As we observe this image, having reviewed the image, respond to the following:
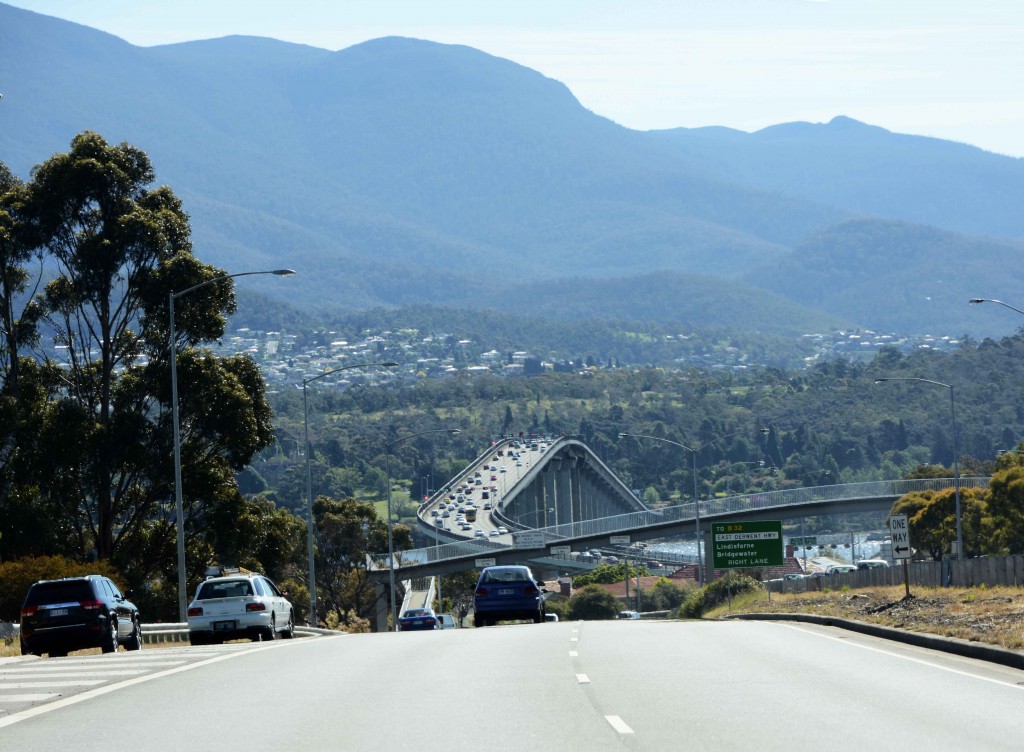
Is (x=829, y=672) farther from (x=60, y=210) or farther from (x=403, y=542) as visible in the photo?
(x=403, y=542)

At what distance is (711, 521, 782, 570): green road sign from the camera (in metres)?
57.4

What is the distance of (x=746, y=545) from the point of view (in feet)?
190

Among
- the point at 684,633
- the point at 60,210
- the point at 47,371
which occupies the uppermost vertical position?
the point at 60,210

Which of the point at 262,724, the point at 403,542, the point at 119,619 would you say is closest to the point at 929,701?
the point at 262,724

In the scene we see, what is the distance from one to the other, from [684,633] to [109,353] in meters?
32.3

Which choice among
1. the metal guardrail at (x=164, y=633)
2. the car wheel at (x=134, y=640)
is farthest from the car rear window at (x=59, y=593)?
the metal guardrail at (x=164, y=633)

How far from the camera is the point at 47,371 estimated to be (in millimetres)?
57219

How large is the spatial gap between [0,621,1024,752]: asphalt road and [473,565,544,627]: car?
1781 cm

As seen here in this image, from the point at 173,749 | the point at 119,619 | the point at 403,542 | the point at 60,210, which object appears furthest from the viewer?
the point at 403,542

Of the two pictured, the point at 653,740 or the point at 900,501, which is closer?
the point at 653,740

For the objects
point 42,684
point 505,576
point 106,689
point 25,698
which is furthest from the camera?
point 505,576

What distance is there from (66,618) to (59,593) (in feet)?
2.08

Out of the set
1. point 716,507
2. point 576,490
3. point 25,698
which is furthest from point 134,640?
point 576,490

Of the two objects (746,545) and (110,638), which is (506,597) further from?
(746,545)
